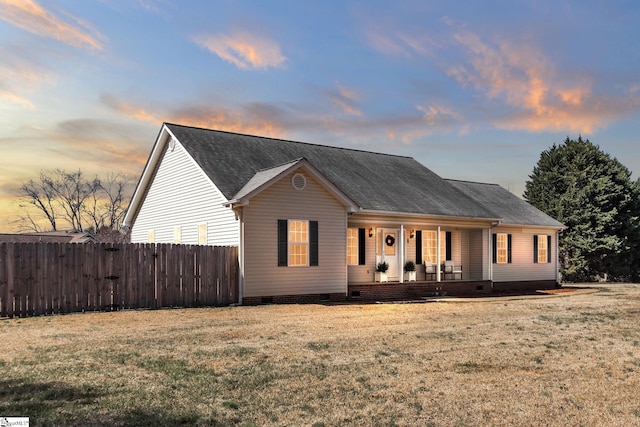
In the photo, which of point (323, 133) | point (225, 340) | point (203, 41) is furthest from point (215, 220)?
point (323, 133)

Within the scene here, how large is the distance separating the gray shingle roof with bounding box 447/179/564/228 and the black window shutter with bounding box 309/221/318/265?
33.4ft

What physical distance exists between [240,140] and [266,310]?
9.53m

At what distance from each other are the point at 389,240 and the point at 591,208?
67.9 feet

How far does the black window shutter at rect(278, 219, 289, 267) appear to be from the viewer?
17.7m

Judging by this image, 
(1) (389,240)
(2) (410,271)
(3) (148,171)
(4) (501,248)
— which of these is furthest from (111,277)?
(4) (501,248)

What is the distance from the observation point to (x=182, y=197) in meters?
20.9

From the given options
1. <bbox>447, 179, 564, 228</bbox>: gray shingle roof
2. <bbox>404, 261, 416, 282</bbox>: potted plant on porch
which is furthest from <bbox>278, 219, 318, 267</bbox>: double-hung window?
<bbox>447, 179, 564, 228</bbox>: gray shingle roof

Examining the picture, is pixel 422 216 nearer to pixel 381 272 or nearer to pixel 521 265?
pixel 381 272

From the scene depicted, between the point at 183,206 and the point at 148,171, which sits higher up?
the point at 148,171

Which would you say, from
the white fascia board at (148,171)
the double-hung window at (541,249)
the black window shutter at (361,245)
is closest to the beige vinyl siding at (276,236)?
the black window shutter at (361,245)

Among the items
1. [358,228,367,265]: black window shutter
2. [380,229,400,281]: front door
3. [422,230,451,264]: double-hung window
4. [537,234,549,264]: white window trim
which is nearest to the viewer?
[358,228,367,265]: black window shutter

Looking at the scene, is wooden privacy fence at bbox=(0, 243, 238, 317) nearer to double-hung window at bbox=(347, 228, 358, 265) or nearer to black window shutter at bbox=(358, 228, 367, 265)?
double-hung window at bbox=(347, 228, 358, 265)

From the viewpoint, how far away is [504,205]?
27703 millimetres

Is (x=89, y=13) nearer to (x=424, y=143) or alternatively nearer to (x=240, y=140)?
(x=240, y=140)
